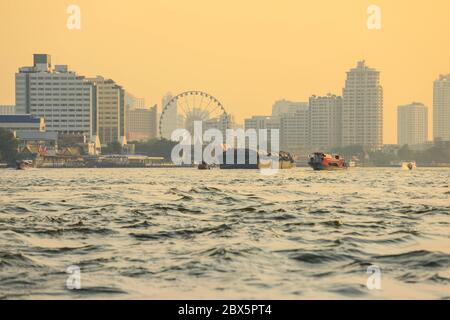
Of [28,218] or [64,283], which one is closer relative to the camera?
[64,283]

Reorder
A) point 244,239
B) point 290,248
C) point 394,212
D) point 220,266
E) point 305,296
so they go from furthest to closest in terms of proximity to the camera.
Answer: point 394,212 < point 244,239 < point 290,248 < point 220,266 < point 305,296

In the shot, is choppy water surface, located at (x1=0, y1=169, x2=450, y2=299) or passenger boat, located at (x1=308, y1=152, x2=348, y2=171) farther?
passenger boat, located at (x1=308, y1=152, x2=348, y2=171)

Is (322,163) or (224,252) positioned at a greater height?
(322,163)

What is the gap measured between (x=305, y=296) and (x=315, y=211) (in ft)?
88.6

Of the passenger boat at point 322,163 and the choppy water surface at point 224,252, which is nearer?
the choppy water surface at point 224,252

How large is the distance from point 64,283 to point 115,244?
8.08 metres

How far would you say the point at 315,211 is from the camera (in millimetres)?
47406

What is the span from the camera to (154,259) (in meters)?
26.4

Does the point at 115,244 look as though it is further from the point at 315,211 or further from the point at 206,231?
the point at 315,211

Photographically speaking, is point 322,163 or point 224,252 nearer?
point 224,252
